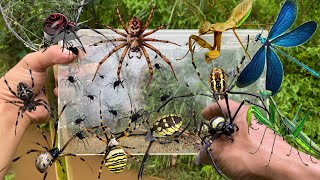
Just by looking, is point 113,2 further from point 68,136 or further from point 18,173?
point 68,136

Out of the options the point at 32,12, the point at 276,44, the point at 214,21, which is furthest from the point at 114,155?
the point at 214,21

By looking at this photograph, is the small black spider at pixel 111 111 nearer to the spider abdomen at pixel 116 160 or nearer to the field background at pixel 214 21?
the spider abdomen at pixel 116 160

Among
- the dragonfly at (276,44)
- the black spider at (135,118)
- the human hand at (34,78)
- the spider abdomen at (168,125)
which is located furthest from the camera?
the human hand at (34,78)

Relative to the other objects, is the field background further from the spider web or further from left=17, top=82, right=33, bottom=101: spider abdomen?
left=17, top=82, right=33, bottom=101: spider abdomen

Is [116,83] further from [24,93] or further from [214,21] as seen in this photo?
[214,21]

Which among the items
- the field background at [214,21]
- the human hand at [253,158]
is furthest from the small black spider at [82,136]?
the field background at [214,21]

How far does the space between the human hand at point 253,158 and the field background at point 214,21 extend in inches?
44.2

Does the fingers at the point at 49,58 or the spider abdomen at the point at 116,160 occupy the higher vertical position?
the fingers at the point at 49,58

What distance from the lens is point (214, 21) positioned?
2188mm

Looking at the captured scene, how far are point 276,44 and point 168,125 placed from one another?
10.0 inches

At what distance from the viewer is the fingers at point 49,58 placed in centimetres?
109

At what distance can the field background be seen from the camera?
210 cm

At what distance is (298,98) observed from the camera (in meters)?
2.11

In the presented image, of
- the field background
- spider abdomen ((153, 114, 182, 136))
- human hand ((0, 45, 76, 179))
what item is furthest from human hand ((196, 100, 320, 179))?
the field background
